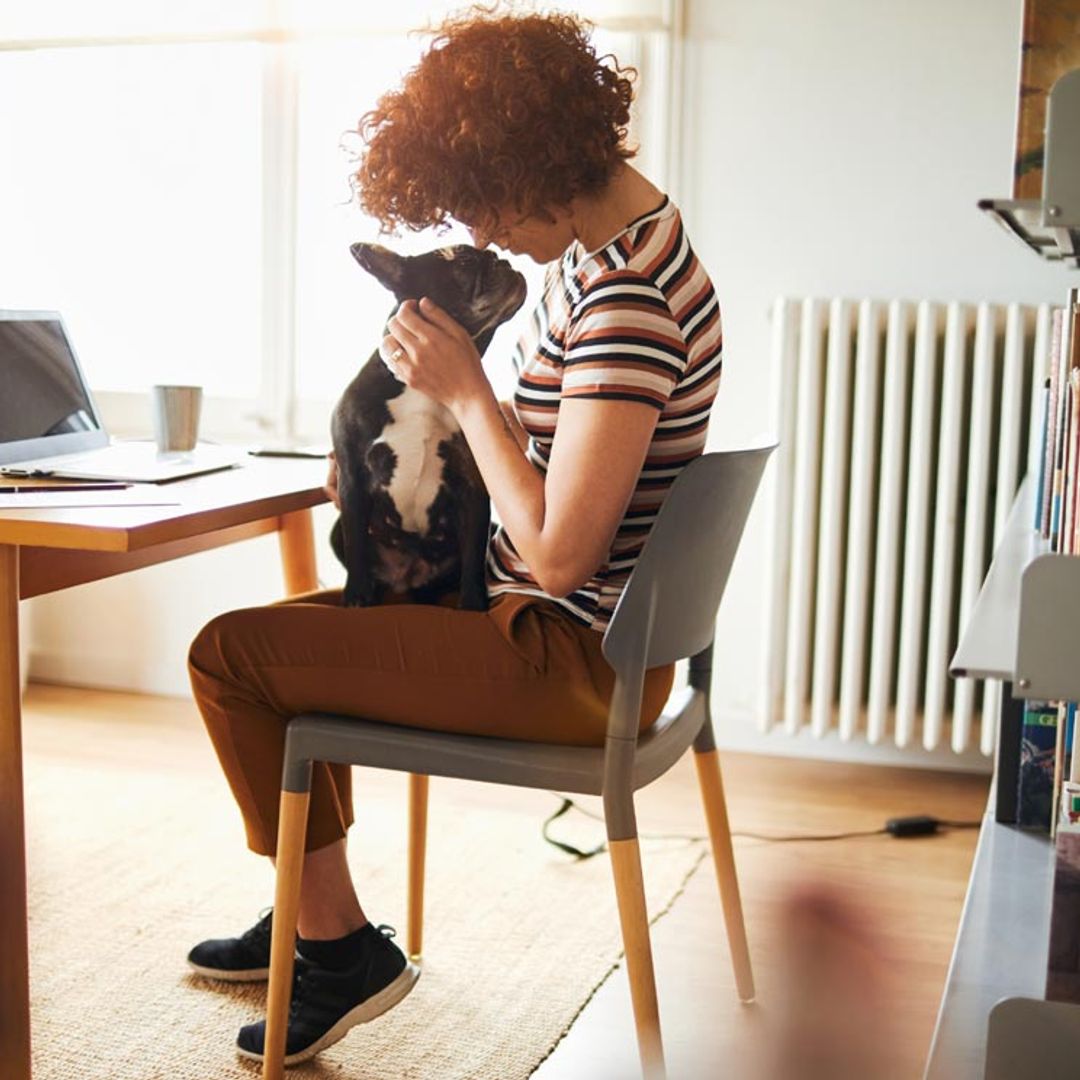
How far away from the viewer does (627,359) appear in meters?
1.28

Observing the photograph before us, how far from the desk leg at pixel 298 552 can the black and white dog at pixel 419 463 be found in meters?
0.49

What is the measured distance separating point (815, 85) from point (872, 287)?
39cm

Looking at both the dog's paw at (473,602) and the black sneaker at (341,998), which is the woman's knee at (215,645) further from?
the black sneaker at (341,998)

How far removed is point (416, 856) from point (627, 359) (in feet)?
2.77

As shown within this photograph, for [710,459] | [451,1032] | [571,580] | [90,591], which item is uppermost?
[710,459]

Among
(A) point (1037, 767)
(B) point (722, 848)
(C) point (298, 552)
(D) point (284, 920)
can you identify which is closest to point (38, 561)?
(D) point (284, 920)

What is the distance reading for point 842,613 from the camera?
109 inches

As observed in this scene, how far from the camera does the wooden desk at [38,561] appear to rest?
1.30 meters

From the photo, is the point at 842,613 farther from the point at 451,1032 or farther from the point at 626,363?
the point at 626,363

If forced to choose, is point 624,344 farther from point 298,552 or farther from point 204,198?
point 204,198

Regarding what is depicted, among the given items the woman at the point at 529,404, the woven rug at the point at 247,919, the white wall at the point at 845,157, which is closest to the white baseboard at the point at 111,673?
the woven rug at the point at 247,919

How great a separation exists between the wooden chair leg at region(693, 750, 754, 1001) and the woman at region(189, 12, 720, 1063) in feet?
0.91

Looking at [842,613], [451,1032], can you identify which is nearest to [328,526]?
[842,613]

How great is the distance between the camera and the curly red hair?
4.31 feet
